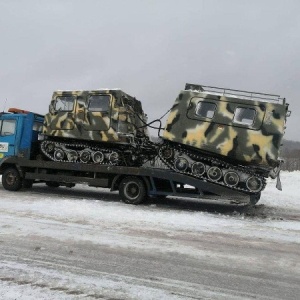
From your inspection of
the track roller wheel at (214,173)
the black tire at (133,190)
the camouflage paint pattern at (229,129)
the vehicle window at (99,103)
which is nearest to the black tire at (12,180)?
the vehicle window at (99,103)

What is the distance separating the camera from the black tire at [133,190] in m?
10.5

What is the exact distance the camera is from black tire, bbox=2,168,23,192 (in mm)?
12250

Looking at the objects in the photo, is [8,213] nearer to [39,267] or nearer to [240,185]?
[39,267]

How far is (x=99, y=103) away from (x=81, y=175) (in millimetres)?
2242

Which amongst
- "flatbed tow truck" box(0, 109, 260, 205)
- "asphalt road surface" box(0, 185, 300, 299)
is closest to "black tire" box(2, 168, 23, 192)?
"flatbed tow truck" box(0, 109, 260, 205)

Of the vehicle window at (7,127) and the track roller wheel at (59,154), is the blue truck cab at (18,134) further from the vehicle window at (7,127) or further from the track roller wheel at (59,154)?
the track roller wheel at (59,154)

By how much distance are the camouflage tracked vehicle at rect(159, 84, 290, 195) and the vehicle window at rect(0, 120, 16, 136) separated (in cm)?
519

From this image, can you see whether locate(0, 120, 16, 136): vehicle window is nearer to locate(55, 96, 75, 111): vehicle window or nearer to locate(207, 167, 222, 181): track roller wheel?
locate(55, 96, 75, 111): vehicle window

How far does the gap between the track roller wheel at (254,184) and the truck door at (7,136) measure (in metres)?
7.37

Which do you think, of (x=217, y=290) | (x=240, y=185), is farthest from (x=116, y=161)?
(x=217, y=290)

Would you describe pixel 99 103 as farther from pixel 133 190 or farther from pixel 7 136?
pixel 7 136

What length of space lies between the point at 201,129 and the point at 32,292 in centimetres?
688

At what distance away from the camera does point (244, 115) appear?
9805 mm

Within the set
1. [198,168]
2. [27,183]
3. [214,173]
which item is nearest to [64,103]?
[27,183]
